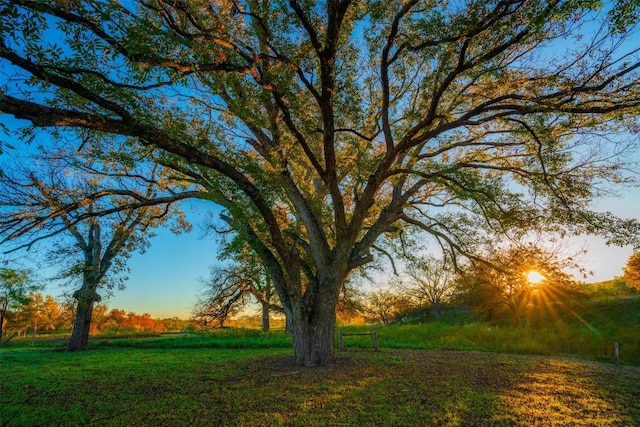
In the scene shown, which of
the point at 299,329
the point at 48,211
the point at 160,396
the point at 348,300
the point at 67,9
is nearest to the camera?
the point at 67,9

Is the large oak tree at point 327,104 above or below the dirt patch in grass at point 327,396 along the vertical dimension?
above

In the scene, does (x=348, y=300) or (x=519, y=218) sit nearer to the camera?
(x=519, y=218)

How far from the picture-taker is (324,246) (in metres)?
10.8

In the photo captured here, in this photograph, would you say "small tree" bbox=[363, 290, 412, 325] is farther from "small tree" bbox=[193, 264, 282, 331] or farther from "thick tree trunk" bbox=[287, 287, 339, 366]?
"thick tree trunk" bbox=[287, 287, 339, 366]

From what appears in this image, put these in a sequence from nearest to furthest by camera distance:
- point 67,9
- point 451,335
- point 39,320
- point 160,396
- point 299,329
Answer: point 67,9, point 160,396, point 299,329, point 451,335, point 39,320

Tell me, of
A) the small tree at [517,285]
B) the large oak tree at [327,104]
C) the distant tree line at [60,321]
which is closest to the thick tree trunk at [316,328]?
the large oak tree at [327,104]

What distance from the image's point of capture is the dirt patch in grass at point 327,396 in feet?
18.1

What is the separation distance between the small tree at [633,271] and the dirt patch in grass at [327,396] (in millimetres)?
14145

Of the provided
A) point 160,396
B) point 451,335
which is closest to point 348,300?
point 451,335

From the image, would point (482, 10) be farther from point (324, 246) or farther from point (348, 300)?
point (348, 300)

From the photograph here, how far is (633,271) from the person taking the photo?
21953 mm

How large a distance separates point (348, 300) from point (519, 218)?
1363 centimetres

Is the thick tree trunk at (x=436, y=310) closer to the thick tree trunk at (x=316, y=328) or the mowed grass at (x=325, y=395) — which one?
the mowed grass at (x=325, y=395)

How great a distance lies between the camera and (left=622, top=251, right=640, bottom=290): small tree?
21.4 metres
